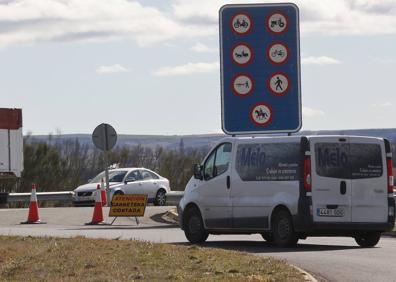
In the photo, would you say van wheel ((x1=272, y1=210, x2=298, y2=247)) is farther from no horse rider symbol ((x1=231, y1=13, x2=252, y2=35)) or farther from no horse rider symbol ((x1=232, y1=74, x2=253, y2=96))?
no horse rider symbol ((x1=231, y1=13, x2=252, y2=35))

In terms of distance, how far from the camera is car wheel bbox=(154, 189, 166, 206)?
43594 millimetres

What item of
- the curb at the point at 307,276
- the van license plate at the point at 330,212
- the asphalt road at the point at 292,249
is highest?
the van license plate at the point at 330,212

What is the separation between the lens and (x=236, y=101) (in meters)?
25.2

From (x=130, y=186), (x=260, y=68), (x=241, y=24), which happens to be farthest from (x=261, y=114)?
(x=130, y=186)

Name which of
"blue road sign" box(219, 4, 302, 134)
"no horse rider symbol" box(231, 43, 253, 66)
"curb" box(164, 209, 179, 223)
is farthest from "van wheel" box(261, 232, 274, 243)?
"curb" box(164, 209, 179, 223)

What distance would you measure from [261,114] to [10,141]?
23.3 feet

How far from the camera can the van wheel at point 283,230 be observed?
2072 centimetres

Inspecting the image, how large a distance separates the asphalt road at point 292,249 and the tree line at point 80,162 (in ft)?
117

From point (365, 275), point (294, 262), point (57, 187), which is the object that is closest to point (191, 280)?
point (365, 275)

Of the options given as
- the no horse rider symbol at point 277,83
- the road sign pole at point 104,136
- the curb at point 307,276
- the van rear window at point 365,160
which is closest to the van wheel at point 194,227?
the van rear window at point 365,160

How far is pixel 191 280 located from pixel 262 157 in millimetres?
7806

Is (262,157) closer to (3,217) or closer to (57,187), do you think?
(3,217)

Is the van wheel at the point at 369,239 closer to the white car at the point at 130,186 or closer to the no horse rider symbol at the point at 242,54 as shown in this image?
the no horse rider symbol at the point at 242,54

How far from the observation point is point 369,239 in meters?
21.6
